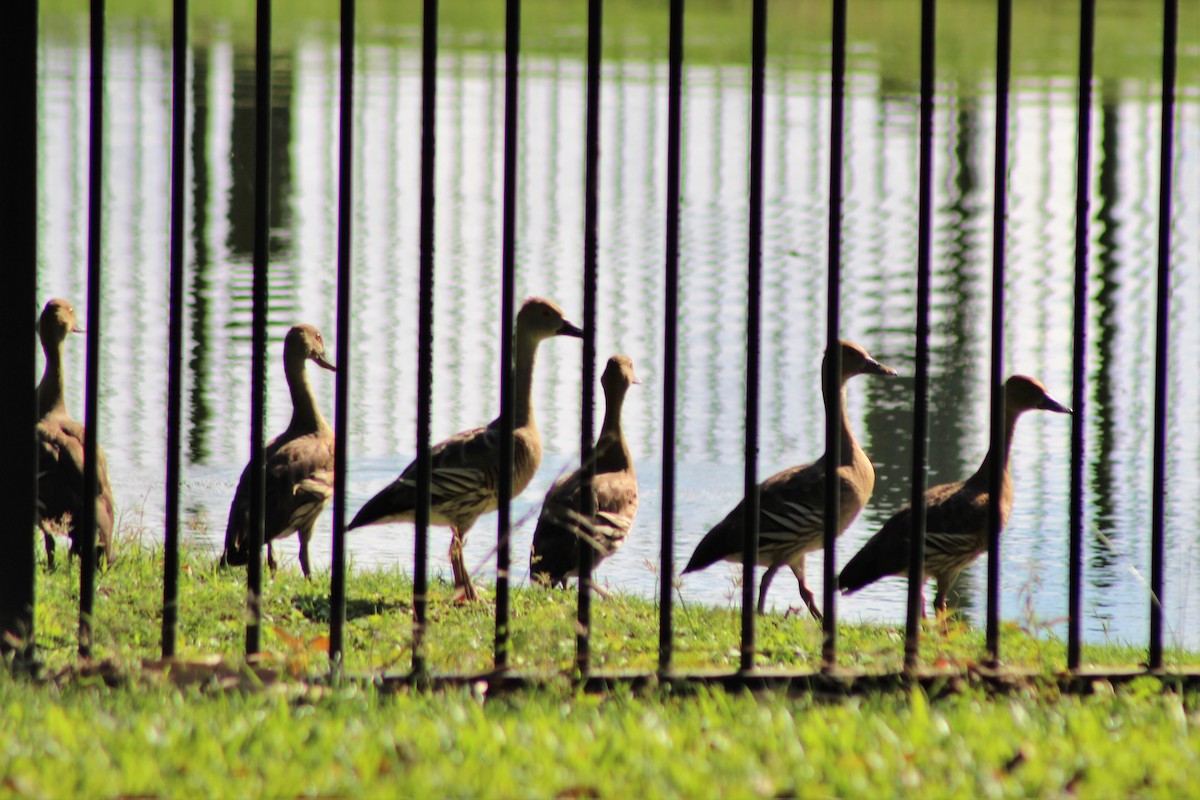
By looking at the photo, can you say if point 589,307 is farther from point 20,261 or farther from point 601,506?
point 601,506

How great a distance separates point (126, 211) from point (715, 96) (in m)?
12.8

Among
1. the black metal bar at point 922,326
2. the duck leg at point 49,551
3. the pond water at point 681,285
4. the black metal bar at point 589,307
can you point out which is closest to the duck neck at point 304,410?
the pond water at point 681,285

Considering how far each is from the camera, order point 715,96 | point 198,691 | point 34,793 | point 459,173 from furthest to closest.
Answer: point 715,96 → point 459,173 → point 198,691 → point 34,793

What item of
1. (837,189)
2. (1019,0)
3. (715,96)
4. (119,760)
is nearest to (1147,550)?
(837,189)

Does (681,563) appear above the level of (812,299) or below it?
below

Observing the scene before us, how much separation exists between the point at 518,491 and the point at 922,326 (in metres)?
3.60

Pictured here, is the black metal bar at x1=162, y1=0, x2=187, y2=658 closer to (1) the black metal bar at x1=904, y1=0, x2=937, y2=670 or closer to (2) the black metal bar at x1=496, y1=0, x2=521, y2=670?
(2) the black metal bar at x1=496, y1=0, x2=521, y2=670

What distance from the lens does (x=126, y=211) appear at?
19141mm

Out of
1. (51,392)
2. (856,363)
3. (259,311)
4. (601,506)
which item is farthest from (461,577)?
(259,311)

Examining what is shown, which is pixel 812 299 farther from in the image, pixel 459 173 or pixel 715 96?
pixel 715 96

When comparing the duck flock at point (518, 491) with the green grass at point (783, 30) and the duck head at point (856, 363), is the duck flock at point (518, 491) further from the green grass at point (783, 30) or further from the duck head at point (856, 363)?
the green grass at point (783, 30)

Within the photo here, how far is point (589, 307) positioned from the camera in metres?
4.54

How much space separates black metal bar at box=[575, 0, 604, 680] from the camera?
4520 millimetres

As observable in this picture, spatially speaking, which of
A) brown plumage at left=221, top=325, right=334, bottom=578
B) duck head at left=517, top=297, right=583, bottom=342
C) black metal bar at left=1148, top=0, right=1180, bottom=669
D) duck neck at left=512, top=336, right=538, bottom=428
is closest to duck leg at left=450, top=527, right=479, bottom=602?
brown plumage at left=221, top=325, right=334, bottom=578
